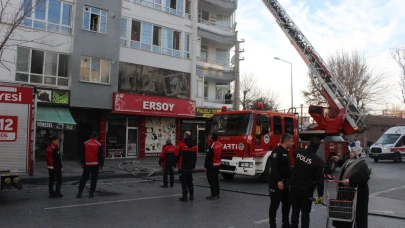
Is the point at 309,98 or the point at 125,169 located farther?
the point at 309,98

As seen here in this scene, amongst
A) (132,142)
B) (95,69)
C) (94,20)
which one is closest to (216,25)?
(94,20)

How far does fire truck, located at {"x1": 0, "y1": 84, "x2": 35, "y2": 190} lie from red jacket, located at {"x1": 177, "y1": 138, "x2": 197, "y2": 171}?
13.0 feet

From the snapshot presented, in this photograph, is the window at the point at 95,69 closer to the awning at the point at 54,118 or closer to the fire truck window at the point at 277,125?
the awning at the point at 54,118

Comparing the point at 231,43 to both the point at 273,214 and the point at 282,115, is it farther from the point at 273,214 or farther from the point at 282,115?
the point at 273,214

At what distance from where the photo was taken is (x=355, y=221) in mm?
6031

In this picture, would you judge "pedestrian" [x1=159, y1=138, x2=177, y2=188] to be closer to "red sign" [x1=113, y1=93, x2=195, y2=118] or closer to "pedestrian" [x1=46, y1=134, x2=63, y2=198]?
"pedestrian" [x1=46, y1=134, x2=63, y2=198]

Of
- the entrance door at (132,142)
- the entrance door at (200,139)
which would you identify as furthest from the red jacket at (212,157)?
the entrance door at (200,139)

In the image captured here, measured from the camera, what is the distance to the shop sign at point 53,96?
64.0ft

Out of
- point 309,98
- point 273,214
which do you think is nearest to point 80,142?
point 273,214

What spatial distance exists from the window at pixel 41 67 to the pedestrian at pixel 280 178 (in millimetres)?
17169

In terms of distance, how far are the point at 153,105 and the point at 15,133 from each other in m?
15.2

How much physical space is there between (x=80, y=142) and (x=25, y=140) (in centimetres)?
1380

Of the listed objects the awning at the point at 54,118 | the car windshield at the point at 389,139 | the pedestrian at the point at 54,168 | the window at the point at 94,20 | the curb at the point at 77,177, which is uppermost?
the window at the point at 94,20

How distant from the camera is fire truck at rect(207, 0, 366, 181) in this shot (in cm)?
1281
